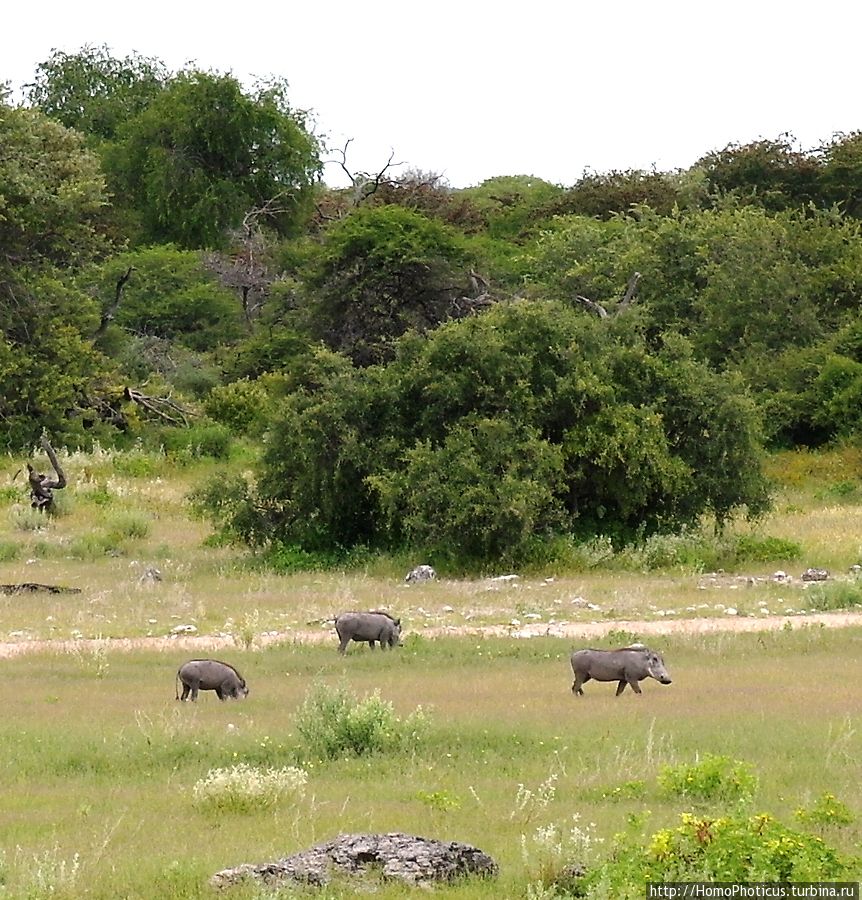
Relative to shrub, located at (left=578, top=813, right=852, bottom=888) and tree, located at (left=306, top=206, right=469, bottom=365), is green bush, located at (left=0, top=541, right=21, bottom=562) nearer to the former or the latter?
tree, located at (left=306, top=206, right=469, bottom=365)

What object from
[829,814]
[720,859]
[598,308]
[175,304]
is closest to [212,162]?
[175,304]

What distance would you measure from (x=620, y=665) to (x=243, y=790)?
5445 mm

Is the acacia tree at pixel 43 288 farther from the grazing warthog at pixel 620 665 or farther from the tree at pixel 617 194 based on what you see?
the grazing warthog at pixel 620 665

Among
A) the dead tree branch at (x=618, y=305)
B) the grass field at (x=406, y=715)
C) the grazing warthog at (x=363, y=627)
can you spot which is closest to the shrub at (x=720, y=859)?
the grass field at (x=406, y=715)

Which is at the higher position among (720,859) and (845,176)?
(845,176)

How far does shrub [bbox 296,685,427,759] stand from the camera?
10922 mm

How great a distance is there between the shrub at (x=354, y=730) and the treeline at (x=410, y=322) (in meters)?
13.6

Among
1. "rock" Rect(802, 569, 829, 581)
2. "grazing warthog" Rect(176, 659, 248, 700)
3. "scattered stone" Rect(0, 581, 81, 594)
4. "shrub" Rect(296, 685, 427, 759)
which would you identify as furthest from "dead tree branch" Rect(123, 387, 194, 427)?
"shrub" Rect(296, 685, 427, 759)

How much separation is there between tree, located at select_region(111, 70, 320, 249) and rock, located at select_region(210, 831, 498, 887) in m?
66.8

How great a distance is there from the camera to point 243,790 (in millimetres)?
9070

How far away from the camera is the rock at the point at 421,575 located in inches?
976

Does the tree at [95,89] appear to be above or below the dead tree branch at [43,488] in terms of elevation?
above

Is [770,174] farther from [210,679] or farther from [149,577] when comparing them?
[210,679]

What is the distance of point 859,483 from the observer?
1583 inches
